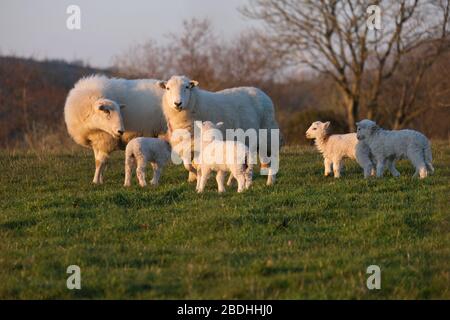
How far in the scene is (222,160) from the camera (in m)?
10.2

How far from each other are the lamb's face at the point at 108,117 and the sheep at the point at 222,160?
79.2 inches

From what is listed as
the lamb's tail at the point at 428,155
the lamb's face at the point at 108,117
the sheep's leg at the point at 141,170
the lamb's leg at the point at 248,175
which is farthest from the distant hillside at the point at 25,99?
the lamb's leg at the point at 248,175

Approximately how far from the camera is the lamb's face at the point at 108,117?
1247 centimetres

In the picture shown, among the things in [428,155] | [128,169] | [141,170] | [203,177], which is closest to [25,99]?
[128,169]

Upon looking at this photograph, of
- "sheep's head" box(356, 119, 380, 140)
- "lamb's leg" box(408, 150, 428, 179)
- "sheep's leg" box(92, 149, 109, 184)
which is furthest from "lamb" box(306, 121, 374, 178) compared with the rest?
"sheep's leg" box(92, 149, 109, 184)

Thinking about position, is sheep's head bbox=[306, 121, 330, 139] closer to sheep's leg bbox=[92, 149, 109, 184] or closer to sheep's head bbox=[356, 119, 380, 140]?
sheep's head bbox=[356, 119, 380, 140]

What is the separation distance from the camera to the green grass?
21.4 ft

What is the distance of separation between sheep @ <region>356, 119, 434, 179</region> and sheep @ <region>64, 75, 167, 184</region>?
334 cm

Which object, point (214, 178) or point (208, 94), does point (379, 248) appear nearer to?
point (214, 178)

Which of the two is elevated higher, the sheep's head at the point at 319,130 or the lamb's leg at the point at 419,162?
the sheep's head at the point at 319,130

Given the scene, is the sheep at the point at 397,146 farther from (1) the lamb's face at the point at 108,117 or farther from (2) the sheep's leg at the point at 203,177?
(1) the lamb's face at the point at 108,117

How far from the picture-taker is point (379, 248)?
7793mm

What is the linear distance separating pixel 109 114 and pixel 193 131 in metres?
1.38
